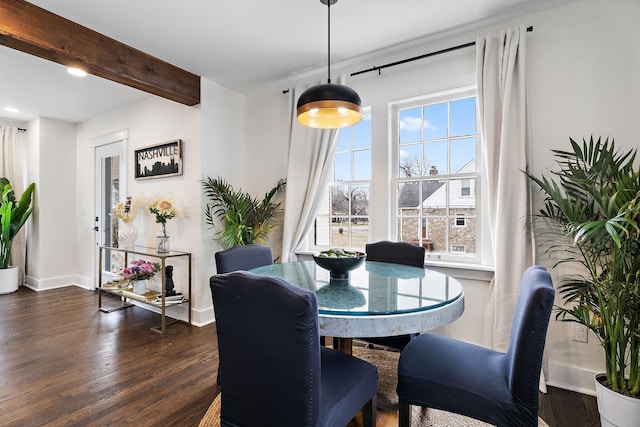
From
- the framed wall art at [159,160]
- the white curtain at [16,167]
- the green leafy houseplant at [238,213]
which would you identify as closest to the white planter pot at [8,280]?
the white curtain at [16,167]

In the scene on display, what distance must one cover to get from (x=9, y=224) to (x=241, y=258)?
14.7 feet

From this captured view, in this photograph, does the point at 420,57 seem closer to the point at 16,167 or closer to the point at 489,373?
the point at 489,373

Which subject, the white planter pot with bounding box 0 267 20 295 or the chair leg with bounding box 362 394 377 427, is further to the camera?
the white planter pot with bounding box 0 267 20 295

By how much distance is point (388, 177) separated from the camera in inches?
118

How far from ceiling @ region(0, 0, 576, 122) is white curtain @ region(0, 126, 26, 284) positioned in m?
1.96

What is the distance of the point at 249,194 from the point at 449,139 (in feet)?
7.58

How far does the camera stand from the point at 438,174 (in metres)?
2.84

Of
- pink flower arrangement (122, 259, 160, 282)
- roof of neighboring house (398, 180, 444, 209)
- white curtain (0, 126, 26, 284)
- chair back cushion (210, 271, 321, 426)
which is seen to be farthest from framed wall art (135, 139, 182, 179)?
chair back cushion (210, 271, 321, 426)

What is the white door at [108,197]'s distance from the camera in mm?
4488

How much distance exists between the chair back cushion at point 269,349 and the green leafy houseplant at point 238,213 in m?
2.10

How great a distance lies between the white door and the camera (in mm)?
4488

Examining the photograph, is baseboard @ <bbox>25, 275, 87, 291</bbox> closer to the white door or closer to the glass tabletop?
the white door

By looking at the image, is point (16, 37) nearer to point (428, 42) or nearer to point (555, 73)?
point (428, 42)

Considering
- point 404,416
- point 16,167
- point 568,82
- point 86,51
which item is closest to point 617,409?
point 404,416
